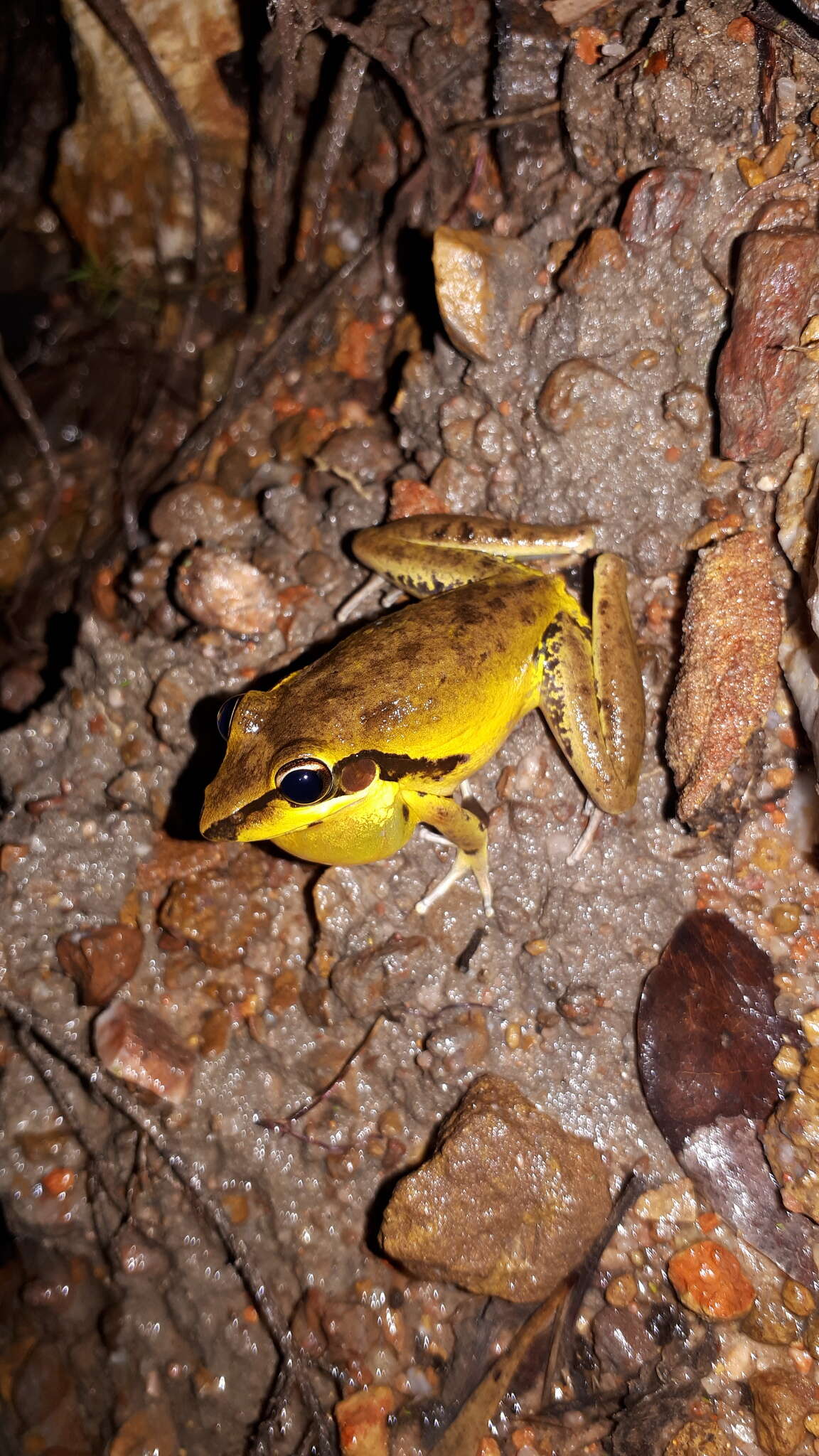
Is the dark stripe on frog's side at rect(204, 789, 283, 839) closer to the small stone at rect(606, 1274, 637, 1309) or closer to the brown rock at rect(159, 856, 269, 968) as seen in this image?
the brown rock at rect(159, 856, 269, 968)

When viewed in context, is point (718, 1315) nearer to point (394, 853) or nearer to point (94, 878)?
point (394, 853)

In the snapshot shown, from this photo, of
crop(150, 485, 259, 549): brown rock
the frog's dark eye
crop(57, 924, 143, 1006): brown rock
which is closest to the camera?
the frog's dark eye

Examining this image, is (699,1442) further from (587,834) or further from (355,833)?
(355,833)

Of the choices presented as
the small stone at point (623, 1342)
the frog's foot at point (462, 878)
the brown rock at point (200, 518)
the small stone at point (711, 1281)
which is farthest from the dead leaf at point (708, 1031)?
the brown rock at point (200, 518)

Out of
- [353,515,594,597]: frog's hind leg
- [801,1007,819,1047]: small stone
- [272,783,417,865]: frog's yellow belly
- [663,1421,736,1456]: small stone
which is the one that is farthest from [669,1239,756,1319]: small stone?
[353,515,594,597]: frog's hind leg

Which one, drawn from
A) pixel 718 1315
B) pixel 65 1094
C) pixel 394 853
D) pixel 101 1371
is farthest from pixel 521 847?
pixel 101 1371
